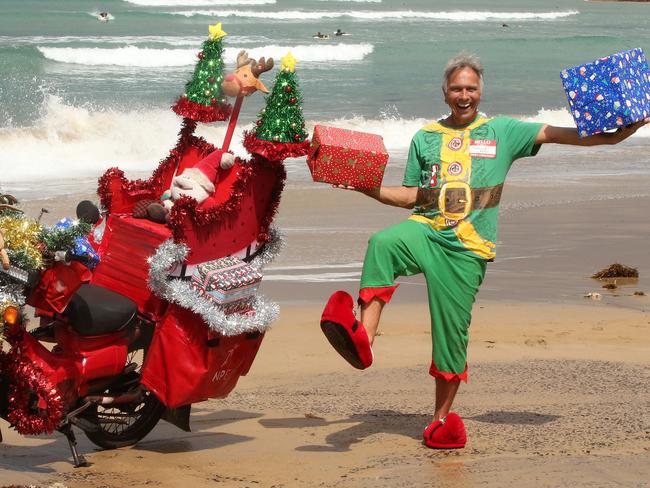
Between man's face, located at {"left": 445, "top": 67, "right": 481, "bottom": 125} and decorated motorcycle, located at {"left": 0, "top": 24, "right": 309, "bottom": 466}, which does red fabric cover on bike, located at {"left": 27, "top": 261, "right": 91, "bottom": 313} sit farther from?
man's face, located at {"left": 445, "top": 67, "right": 481, "bottom": 125}

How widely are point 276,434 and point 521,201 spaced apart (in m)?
8.94

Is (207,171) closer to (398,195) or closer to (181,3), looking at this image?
(398,195)

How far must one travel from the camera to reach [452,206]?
5266 mm

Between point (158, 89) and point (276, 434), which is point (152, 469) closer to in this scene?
point (276, 434)

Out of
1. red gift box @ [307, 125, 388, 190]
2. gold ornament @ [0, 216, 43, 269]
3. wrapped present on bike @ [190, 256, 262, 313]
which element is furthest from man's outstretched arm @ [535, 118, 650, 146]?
gold ornament @ [0, 216, 43, 269]

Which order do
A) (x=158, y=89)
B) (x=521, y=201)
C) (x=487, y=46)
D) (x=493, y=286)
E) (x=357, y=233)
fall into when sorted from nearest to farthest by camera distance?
(x=493, y=286), (x=357, y=233), (x=521, y=201), (x=158, y=89), (x=487, y=46)

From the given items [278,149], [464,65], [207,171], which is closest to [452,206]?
[464,65]

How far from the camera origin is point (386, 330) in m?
8.09

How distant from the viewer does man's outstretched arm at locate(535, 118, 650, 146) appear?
16.9ft

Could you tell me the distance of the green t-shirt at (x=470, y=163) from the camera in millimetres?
5266

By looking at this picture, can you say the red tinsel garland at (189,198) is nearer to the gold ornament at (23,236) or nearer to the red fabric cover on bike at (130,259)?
the red fabric cover on bike at (130,259)

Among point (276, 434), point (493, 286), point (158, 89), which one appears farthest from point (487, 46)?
point (276, 434)

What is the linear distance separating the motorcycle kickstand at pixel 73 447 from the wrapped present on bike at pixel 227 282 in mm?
795

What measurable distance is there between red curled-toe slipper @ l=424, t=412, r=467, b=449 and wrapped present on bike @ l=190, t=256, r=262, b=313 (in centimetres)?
102
